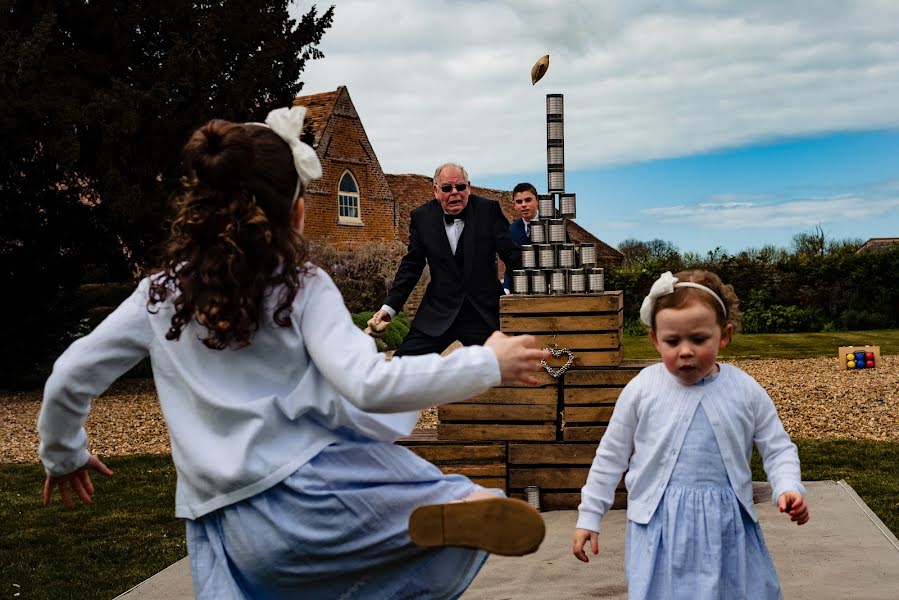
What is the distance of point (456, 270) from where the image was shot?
7.05m

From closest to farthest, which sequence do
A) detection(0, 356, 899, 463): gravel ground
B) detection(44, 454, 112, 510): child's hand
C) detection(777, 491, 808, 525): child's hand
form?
detection(44, 454, 112, 510): child's hand < detection(777, 491, 808, 525): child's hand < detection(0, 356, 899, 463): gravel ground

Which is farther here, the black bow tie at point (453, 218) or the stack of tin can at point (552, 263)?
the black bow tie at point (453, 218)

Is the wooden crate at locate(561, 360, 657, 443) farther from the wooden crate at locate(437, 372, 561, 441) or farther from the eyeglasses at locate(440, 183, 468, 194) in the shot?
the eyeglasses at locate(440, 183, 468, 194)

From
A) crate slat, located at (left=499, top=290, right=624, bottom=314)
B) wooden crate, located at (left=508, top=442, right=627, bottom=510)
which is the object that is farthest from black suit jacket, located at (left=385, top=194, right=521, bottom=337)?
wooden crate, located at (left=508, top=442, right=627, bottom=510)

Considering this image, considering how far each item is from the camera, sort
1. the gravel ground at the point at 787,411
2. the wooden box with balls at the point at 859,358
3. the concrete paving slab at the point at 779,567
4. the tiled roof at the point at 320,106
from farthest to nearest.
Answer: the tiled roof at the point at 320,106 < the wooden box with balls at the point at 859,358 < the gravel ground at the point at 787,411 < the concrete paving slab at the point at 779,567

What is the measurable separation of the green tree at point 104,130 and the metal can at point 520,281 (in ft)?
26.4

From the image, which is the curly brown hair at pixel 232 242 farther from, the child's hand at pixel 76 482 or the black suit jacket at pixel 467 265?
the black suit jacket at pixel 467 265

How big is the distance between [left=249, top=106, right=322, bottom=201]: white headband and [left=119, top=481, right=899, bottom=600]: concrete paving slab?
2873mm

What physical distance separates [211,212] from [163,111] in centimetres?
1276

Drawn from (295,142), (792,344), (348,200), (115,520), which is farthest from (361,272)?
(295,142)

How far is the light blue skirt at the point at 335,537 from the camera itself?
2291 mm

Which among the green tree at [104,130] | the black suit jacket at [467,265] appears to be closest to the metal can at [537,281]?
the black suit jacket at [467,265]

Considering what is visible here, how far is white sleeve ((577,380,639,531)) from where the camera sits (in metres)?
3.32

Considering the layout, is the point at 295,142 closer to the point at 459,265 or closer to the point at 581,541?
the point at 581,541
